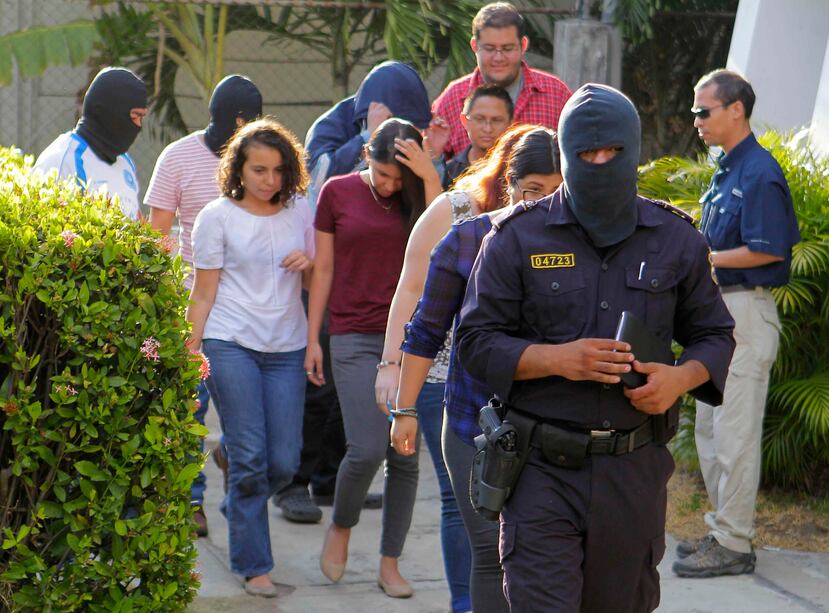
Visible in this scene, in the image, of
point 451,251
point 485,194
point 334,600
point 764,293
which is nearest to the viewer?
point 451,251

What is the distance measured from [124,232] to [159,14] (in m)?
7.10

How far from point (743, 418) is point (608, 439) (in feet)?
8.23

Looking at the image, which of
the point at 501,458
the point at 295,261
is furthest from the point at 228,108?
the point at 501,458

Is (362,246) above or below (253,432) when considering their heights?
above

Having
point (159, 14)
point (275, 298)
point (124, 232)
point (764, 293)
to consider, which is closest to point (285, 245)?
point (275, 298)

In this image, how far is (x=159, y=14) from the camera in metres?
10.5

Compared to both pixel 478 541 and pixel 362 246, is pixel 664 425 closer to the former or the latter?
pixel 478 541

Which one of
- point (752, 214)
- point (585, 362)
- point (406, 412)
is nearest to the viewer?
point (585, 362)

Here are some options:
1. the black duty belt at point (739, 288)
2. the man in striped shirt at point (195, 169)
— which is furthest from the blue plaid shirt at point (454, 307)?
the man in striped shirt at point (195, 169)

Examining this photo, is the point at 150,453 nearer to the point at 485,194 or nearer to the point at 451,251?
the point at 451,251

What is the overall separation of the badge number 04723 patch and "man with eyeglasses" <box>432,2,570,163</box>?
297 cm

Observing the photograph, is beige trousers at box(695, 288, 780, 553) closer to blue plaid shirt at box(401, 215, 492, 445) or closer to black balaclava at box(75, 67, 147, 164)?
blue plaid shirt at box(401, 215, 492, 445)

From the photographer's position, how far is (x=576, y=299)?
3311mm

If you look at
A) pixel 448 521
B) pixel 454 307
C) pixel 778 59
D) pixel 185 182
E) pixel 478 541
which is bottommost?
pixel 448 521
